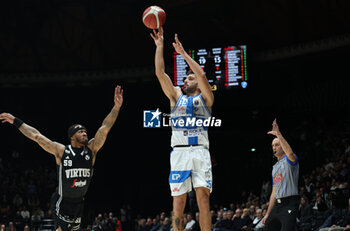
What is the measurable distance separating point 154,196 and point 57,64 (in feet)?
27.5

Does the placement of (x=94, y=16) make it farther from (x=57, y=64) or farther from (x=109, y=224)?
(x=109, y=224)

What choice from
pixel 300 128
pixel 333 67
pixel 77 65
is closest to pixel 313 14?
pixel 333 67

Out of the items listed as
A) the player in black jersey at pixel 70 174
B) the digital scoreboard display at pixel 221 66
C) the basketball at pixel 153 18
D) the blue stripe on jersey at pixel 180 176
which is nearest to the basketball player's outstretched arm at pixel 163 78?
the basketball at pixel 153 18

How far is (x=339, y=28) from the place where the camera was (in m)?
20.4

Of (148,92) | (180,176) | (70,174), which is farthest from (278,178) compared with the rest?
(148,92)

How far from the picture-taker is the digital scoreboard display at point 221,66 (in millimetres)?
18953

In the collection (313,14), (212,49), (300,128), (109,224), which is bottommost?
(109,224)

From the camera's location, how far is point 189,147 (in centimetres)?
676

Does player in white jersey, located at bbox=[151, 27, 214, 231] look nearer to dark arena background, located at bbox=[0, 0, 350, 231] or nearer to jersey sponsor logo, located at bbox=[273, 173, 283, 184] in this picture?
jersey sponsor logo, located at bbox=[273, 173, 283, 184]

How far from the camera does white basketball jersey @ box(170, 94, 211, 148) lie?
6.78m

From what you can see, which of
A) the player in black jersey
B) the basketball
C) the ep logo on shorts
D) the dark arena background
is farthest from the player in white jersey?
the ep logo on shorts

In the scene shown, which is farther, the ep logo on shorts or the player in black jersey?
the ep logo on shorts

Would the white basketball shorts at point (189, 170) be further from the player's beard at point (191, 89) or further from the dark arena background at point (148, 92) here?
the dark arena background at point (148, 92)

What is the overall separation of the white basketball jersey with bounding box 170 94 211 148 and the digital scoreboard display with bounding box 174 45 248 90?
1200cm
